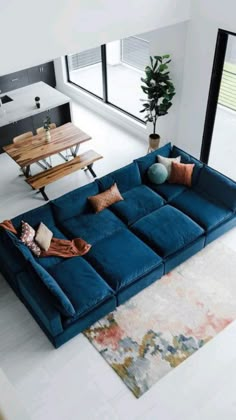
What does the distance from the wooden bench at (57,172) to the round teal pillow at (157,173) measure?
3.80 feet

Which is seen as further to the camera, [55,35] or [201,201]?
[201,201]

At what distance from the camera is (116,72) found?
9.59 m

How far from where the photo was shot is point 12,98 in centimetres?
837

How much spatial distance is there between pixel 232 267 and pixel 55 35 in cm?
387

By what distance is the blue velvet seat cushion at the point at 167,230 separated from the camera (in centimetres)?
571

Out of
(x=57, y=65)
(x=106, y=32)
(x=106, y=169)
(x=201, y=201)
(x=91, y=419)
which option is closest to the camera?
(x=91, y=419)

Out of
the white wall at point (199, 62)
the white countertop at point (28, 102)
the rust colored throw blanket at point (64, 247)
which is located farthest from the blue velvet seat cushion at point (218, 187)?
the white countertop at point (28, 102)

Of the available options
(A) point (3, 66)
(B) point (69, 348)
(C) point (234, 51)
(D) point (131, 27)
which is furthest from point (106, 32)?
(B) point (69, 348)

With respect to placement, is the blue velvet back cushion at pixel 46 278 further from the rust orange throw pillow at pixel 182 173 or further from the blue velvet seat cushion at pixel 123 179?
the rust orange throw pillow at pixel 182 173

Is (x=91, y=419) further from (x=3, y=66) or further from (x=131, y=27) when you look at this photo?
(x=131, y=27)

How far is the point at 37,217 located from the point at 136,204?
1.48m

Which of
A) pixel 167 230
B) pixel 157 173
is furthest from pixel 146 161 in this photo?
pixel 167 230

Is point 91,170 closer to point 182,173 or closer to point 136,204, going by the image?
point 136,204

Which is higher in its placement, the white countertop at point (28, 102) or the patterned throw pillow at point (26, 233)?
the white countertop at point (28, 102)
